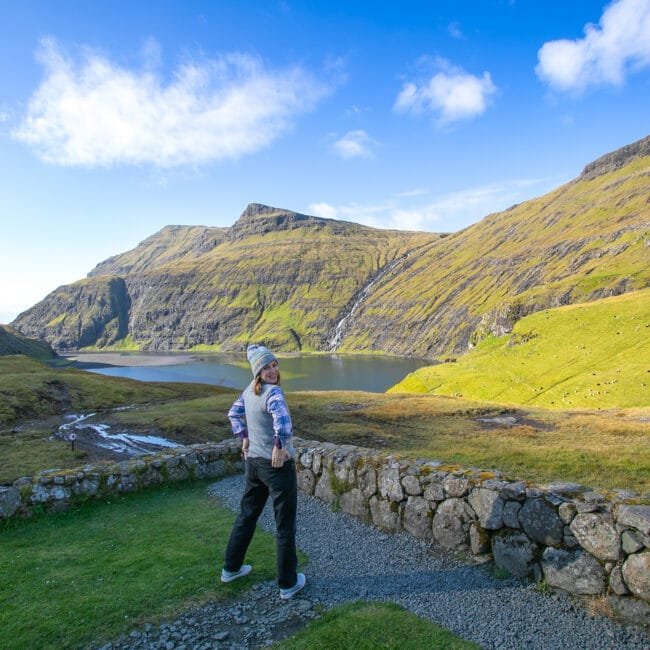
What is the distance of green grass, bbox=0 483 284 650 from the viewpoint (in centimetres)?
837

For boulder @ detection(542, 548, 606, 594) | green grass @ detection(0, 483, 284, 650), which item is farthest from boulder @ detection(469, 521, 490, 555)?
green grass @ detection(0, 483, 284, 650)

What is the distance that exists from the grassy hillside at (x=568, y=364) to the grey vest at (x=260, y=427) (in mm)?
50810

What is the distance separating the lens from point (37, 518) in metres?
14.7

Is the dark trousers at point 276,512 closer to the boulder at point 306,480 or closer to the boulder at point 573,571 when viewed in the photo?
the boulder at point 573,571

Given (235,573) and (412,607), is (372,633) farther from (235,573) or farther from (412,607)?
(235,573)

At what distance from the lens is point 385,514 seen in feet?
42.4

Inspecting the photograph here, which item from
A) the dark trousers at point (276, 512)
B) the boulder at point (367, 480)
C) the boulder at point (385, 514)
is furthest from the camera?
the boulder at point (367, 480)

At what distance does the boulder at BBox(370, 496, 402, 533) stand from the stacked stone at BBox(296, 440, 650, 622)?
0.03m

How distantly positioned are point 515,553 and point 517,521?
67cm

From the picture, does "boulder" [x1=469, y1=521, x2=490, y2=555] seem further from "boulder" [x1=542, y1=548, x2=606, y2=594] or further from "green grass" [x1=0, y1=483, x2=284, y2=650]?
"green grass" [x1=0, y1=483, x2=284, y2=650]

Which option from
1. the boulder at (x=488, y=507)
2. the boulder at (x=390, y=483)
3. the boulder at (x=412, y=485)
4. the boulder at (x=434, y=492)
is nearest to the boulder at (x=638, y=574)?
the boulder at (x=488, y=507)

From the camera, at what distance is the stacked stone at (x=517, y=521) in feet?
27.2

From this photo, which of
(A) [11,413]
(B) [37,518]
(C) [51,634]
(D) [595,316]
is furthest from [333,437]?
(D) [595,316]

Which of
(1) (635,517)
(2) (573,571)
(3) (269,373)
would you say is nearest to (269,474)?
(3) (269,373)
